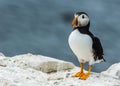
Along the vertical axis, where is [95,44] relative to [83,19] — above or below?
below

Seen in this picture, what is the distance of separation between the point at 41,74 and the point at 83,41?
47.3 inches

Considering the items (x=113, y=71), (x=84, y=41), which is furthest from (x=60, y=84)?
(x=113, y=71)

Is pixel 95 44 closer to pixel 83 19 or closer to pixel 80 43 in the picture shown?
pixel 80 43

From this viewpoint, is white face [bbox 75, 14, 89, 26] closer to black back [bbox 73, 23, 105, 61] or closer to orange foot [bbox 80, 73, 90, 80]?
black back [bbox 73, 23, 105, 61]

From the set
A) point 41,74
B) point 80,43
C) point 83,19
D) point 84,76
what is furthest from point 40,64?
point 83,19

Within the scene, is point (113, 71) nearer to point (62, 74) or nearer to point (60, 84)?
point (62, 74)

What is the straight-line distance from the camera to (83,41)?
508 inches

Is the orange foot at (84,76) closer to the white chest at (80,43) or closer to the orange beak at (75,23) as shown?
the white chest at (80,43)

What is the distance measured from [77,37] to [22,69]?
4.92 feet

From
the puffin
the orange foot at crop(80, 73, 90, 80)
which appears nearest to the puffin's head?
the puffin

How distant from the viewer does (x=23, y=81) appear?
1238 centimetres

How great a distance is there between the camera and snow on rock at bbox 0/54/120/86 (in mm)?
12422

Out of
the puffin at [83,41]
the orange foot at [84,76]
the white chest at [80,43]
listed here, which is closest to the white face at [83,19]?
the puffin at [83,41]

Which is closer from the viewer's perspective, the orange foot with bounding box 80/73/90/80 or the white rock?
the orange foot with bounding box 80/73/90/80
